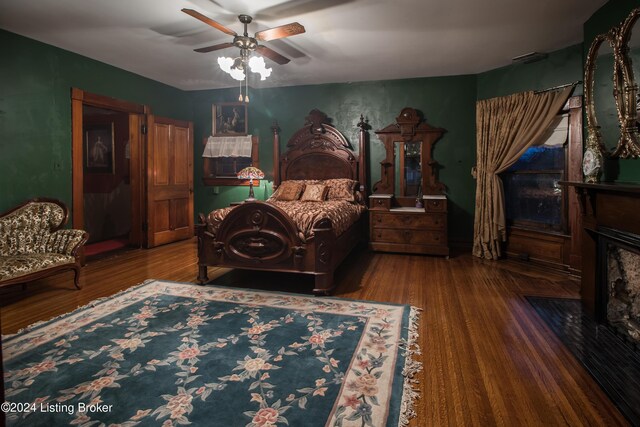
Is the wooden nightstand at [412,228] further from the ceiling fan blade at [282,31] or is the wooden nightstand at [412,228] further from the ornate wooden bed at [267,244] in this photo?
the ceiling fan blade at [282,31]

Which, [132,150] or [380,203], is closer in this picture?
[380,203]

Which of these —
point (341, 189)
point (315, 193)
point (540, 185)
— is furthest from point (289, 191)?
point (540, 185)

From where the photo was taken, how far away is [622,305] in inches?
101

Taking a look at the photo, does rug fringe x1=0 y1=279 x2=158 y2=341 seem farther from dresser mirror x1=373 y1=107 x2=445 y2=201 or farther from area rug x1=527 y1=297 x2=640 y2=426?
area rug x1=527 y1=297 x2=640 y2=426

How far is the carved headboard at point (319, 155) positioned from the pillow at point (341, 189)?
21cm

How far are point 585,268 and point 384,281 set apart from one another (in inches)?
70.9

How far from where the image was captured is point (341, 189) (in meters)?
5.36

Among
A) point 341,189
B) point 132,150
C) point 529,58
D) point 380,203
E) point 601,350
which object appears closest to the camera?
point 601,350

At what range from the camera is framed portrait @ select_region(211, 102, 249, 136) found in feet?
20.8

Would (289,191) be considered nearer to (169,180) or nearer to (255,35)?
(169,180)

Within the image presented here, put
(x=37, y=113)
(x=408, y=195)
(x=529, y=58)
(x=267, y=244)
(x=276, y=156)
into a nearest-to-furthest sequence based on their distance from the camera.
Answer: (x=267, y=244) → (x=37, y=113) → (x=529, y=58) → (x=408, y=195) → (x=276, y=156)

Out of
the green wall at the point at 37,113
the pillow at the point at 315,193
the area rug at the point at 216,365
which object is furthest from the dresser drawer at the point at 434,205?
the green wall at the point at 37,113

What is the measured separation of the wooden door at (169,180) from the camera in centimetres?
550

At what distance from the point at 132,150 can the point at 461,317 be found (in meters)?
5.19
